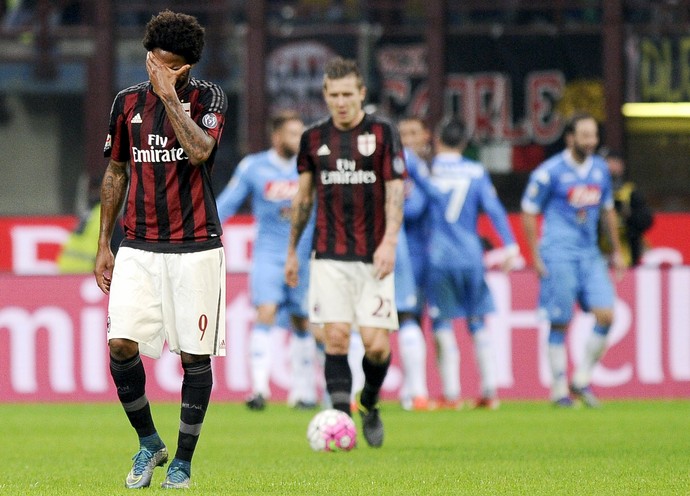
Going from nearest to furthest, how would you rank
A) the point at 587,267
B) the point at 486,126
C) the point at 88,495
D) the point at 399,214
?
the point at 88,495 → the point at 399,214 → the point at 587,267 → the point at 486,126

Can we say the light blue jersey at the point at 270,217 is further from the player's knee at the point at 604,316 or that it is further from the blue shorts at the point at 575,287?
the player's knee at the point at 604,316

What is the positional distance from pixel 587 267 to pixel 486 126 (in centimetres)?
505

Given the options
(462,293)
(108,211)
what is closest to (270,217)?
(462,293)

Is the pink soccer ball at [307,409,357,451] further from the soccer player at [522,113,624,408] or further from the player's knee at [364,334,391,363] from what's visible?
the soccer player at [522,113,624,408]

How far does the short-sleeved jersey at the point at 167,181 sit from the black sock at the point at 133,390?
500 millimetres

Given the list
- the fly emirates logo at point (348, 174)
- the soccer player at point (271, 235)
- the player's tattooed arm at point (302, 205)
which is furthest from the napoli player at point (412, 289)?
the fly emirates logo at point (348, 174)

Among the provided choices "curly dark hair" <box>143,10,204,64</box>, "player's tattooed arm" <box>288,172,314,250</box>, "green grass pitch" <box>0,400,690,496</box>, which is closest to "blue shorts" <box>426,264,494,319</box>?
"green grass pitch" <box>0,400,690,496</box>

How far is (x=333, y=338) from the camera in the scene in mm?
9117

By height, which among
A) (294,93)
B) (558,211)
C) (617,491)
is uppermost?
(294,93)

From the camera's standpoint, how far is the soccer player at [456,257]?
13.0m

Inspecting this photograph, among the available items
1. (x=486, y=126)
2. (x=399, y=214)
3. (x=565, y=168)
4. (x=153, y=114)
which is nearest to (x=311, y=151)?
(x=399, y=214)

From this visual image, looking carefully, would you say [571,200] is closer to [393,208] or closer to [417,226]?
[417,226]

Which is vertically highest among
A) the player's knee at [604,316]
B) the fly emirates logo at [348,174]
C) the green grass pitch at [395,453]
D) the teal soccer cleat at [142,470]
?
the fly emirates logo at [348,174]

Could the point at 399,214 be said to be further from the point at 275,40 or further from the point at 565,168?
the point at 275,40
